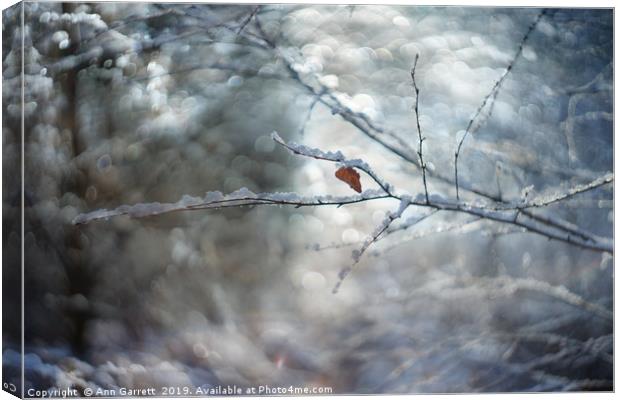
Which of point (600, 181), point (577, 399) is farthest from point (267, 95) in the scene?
point (577, 399)

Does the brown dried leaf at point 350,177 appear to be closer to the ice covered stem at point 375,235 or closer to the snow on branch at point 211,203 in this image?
the snow on branch at point 211,203

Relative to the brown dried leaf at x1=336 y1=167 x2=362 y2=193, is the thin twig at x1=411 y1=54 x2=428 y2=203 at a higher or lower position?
higher

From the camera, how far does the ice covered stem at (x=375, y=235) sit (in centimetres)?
344

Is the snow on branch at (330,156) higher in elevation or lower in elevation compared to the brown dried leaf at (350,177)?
higher

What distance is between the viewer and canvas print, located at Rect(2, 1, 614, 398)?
134 inches

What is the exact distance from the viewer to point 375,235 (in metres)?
3.46

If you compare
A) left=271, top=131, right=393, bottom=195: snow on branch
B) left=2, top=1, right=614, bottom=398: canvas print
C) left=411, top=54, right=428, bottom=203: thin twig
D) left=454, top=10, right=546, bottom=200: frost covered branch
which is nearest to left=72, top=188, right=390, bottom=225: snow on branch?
left=2, top=1, right=614, bottom=398: canvas print

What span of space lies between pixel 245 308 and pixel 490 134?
1.18 m

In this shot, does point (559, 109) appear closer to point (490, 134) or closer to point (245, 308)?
point (490, 134)

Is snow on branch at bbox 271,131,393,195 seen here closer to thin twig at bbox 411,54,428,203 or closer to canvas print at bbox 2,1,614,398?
canvas print at bbox 2,1,614,398

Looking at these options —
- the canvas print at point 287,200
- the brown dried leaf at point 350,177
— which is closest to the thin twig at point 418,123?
the canvas print at point 287,200

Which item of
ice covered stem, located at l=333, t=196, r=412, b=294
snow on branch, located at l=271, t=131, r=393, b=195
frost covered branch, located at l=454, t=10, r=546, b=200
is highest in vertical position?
frost covered branch, located at l=454, t=10, r=546, b=200

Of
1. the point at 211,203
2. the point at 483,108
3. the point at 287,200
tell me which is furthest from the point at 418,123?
the point at 211,203

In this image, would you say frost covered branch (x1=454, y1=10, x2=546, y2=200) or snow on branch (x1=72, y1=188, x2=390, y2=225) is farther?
frost covered branch (x1=454, y1=10, x2=546, y2=200)
